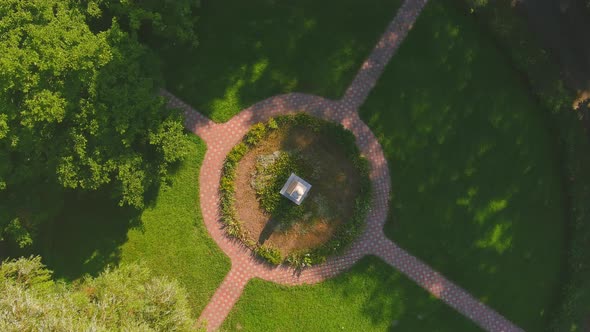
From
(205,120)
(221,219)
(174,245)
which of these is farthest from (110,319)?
(205,120)

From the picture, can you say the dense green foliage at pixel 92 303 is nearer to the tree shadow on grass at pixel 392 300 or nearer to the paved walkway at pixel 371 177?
the paved walkway at pixel 371 177

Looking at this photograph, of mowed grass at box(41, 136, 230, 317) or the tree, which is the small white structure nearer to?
mowed grass at box(41, 136, 230, 317)

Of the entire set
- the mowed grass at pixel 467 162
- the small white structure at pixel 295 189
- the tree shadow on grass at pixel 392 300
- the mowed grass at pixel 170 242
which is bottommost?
the mowed grass at pixel 170 242

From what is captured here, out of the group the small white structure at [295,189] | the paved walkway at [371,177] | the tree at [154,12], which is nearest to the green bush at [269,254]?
the paved walkway at [371,177]

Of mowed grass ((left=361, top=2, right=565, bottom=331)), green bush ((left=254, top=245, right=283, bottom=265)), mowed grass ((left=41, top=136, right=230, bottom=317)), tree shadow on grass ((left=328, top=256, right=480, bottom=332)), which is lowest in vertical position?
mowed grass ((left=41, top=136, right=230, bottom=317))

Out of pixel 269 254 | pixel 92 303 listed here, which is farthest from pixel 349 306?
pixel 92 303

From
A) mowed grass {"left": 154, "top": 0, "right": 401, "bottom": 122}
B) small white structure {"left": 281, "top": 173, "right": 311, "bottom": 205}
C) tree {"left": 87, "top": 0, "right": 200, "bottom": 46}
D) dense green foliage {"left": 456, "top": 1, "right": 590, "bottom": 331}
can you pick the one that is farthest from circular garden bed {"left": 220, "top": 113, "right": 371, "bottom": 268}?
dense green foliage {"left": 456, "top": 1, "right": 590, "bottom": 331}
